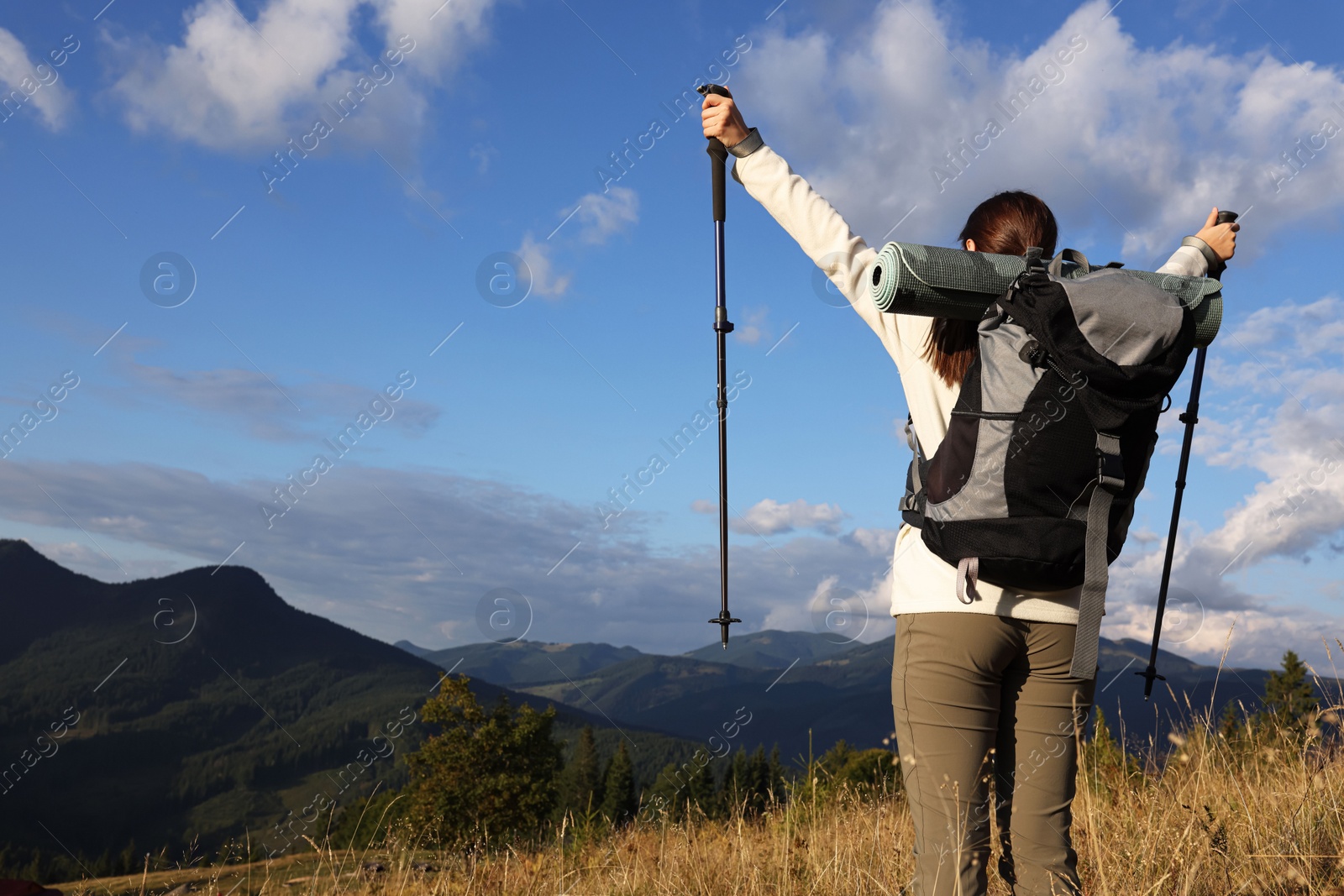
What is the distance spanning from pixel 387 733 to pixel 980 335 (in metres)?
10.2

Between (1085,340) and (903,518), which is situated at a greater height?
(1085,340)

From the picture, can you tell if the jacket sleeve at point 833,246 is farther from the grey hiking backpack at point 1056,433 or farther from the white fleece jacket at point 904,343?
the grey hiking backpack at point 1056,433

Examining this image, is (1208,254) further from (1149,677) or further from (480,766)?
(480,766)

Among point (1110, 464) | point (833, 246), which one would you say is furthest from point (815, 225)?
point (1110, 464)

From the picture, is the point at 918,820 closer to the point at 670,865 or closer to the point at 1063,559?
the point at 1063,559

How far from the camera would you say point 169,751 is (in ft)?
607

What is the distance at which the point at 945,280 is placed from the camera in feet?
7.13

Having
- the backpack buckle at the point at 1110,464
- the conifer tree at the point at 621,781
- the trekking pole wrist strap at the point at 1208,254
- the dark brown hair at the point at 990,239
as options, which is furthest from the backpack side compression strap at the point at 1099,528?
the conifer tree at the point at 621,781

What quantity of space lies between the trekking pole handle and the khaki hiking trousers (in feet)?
5.72

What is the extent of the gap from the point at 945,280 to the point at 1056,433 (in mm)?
474

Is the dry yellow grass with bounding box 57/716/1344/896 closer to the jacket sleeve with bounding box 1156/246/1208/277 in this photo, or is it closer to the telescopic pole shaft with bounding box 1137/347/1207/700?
the telescopic pole shaft with bounding box 1137/347/1207/700

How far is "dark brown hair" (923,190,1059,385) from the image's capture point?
7.82ft

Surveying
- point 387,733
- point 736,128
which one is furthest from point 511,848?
point 387,733

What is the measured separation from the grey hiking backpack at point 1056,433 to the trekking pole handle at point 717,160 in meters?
1.24
